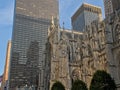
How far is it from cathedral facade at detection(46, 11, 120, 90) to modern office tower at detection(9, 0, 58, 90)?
49.5 m

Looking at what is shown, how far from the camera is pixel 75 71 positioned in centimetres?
5891

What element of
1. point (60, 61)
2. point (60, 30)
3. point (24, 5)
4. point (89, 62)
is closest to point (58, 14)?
point (24, 5)

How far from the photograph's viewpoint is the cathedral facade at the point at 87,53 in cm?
4162

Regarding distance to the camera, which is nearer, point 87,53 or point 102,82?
point 102,82

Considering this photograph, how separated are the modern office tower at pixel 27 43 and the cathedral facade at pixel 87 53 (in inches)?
1949

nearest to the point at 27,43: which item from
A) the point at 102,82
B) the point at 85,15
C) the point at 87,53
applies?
the point at 85,15

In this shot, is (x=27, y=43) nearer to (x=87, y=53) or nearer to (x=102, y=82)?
(x=87, y=53)

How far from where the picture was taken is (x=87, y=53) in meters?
53.1

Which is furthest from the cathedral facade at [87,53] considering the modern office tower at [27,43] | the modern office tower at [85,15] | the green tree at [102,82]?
the modern office tower at [85,15]

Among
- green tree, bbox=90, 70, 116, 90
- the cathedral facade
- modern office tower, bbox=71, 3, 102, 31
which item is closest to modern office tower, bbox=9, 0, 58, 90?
modern office tower, bbox=71, 3, 102, 31

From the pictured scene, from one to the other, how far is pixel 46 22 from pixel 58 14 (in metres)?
11.6

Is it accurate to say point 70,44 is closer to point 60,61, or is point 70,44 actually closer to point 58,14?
point 60,61

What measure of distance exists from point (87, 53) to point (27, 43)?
8020 cm

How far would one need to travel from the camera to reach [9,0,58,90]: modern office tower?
121250mm
